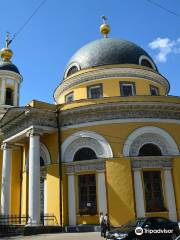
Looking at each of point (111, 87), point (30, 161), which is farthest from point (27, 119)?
point (111, 87)

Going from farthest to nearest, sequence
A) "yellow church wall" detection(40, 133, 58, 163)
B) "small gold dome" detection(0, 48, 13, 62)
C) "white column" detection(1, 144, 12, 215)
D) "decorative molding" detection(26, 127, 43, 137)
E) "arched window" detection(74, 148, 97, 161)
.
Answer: "small gold dome" detection(0, 48, 13, 62)
"white column" detection(1, 144, 12, 215)
"yellow church wall" detection(40, 133, 58, 163)
"arched window" detection(74, 148, 97, 161)
"decorative molding" detection(26, 127, 43, 137)

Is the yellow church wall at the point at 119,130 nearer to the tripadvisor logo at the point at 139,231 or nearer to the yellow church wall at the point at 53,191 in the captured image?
the yellow church wall at the point at 53,191

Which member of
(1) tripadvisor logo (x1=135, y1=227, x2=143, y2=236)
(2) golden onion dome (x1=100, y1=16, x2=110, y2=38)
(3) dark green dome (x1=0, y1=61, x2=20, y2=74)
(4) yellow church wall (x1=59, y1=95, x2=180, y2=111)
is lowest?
(1) tripadvisor logo (x1=135, y1=227, x2=143, y2=236)

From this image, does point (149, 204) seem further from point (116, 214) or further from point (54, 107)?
point (54, 107)

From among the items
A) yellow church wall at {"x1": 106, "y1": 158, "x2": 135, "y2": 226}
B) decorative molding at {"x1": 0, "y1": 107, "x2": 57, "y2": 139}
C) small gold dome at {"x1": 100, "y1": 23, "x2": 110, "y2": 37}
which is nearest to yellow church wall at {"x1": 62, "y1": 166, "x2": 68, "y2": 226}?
yellow church wall at {"x1": 106, "y1": 158, "x2": 135, "y2": 226}

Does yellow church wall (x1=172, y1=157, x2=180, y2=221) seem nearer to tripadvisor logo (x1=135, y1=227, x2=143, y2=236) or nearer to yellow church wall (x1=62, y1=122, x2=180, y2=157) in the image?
yellow church wall (x1=62, y1=122, x2=180, y2=157)

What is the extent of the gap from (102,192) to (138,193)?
1.92 m

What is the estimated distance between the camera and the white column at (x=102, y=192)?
18328mm

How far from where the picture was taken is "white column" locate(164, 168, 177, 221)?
717 inches

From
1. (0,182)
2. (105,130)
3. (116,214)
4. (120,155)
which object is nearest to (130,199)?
(116,214)

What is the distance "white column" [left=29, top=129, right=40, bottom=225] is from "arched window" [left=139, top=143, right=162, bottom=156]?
19.0 feet

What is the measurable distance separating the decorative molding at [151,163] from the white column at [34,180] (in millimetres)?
5243

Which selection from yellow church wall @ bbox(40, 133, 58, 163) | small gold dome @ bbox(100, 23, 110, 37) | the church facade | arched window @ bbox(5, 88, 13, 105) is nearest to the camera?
the church facade

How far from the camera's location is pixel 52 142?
20297 mm
